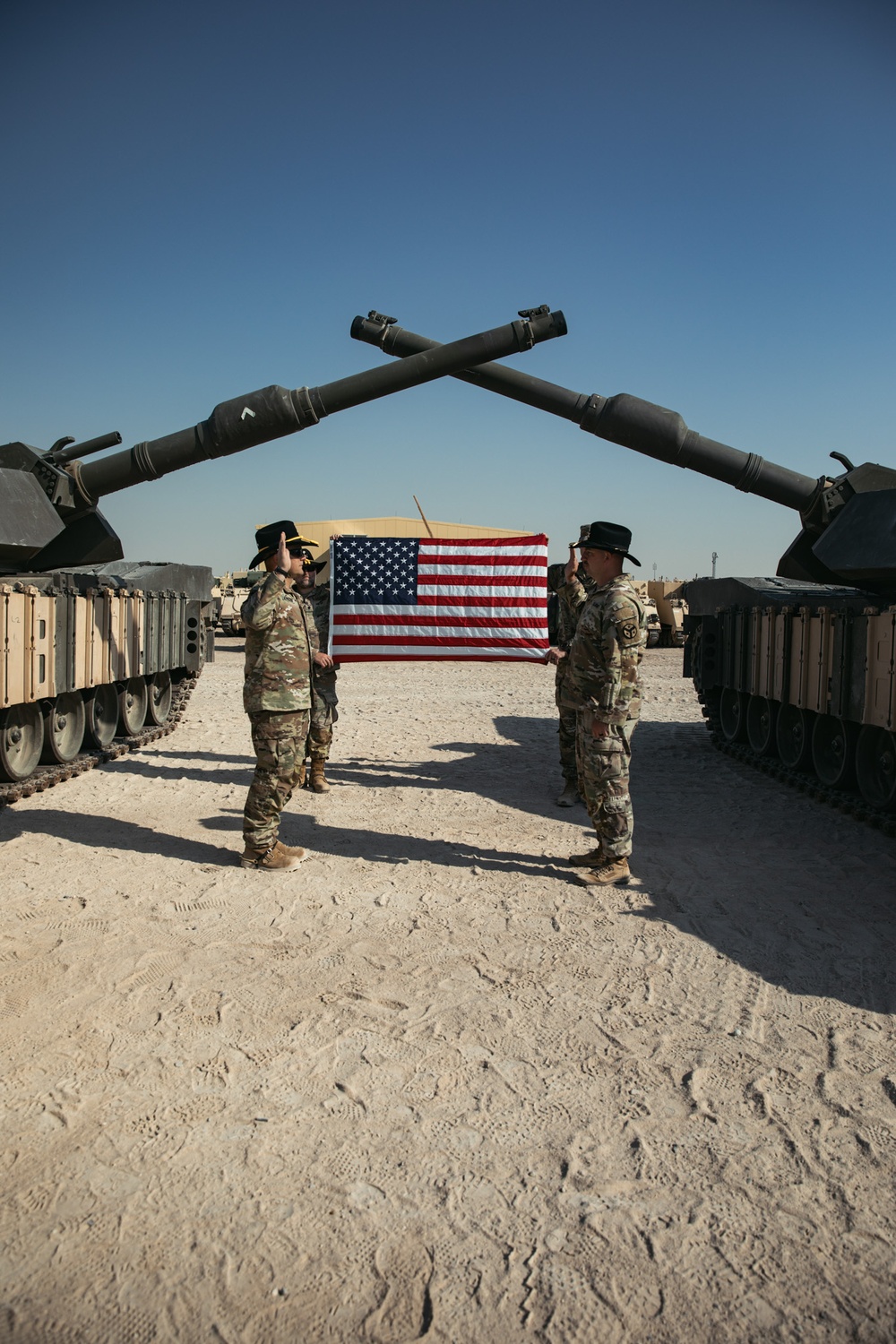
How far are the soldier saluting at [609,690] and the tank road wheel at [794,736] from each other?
417cm

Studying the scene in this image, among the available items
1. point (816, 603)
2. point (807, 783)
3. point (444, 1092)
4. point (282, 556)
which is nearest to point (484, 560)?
point (816, 603)

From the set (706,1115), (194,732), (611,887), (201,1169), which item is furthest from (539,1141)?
(194,732)

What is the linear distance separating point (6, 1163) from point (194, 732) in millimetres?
9493

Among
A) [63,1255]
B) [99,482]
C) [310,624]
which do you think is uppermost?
[99,482]

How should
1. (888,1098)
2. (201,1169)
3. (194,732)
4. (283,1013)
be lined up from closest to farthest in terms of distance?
1. (201,1169)
2. (888,1098)
3. (283,1013)
4. (194,732)

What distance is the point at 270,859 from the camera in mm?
5836

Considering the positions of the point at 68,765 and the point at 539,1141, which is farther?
the point at 68,765

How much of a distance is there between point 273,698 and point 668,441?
431 cm

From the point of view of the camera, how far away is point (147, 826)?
22.8 ft

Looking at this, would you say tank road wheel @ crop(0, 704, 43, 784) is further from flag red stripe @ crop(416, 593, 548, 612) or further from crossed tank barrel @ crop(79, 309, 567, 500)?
flag red stripe @ crop(416, 593, 548, 612)

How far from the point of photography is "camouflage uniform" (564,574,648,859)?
554 centimetres

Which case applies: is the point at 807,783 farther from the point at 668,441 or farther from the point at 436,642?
the point at 436,642

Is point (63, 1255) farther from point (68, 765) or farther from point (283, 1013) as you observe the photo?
point (68, 765)

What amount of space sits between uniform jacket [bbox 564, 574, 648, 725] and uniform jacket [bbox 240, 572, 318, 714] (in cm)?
154
